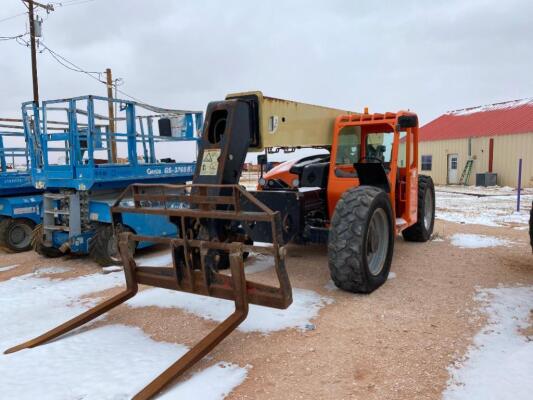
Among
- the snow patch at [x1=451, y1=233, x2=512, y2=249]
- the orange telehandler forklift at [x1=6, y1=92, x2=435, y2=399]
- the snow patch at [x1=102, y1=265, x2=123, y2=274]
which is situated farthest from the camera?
the snow patch at [x1=451, y1=233, x2=512, y2=249]

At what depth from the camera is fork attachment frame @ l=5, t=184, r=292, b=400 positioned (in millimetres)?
3559

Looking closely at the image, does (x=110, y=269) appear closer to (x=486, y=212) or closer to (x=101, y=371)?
(x=101, y=371)

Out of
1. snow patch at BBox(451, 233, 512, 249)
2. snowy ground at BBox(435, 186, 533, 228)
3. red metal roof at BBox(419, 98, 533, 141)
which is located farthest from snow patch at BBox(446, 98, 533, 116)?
snow patch at BBox(451, 233, 512, 249)

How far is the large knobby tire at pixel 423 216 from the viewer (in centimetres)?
771

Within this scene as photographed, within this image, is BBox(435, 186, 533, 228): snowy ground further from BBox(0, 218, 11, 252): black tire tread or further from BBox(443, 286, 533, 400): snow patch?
BBox(0, 218, 11, 252): black tire tread

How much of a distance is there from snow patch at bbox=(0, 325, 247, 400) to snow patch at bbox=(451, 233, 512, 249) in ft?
18.9

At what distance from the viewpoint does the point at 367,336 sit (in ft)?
13.1

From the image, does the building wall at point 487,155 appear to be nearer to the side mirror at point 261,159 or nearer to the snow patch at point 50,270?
the side mirror at point 261,159

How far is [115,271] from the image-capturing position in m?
6.74

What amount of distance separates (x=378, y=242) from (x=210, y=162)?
95.4 inches

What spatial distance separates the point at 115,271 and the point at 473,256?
18.3ft

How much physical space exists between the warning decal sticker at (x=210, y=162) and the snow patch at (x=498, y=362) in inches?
105

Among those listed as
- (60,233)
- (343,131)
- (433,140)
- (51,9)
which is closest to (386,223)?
(343,131)

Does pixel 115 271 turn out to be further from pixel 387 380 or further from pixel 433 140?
pixel 433 140
